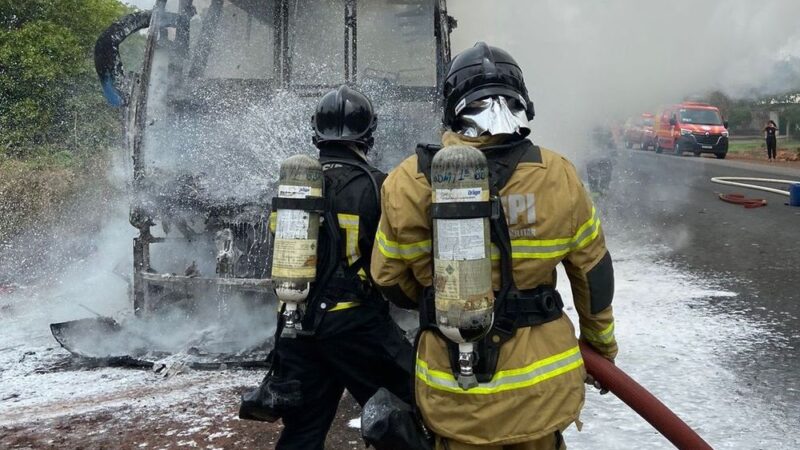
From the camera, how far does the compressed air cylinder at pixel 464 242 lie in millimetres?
1752

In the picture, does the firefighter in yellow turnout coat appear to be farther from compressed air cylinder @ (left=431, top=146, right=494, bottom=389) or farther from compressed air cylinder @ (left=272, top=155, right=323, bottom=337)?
compressed air cylinder @ (left=272, top=155, right=323, bottom=337)

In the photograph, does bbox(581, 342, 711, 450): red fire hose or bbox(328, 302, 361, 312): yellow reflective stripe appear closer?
bbox(581, 342, 711, 450): red fire hose

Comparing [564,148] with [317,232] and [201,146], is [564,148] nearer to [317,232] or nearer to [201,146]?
[201,146]

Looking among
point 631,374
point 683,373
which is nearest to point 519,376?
point 631,374

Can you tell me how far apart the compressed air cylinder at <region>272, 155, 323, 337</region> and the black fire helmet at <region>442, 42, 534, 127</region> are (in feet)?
2.26

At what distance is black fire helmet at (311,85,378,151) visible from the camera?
2.85 metres

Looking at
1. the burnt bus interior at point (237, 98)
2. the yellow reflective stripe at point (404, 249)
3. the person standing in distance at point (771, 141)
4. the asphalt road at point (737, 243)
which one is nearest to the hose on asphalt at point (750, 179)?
the asphalt road at point (737, 243)

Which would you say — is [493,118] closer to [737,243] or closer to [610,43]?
[737,243]

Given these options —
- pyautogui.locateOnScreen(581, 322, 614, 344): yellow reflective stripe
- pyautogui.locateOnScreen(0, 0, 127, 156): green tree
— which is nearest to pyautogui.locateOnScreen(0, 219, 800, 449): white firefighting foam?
pyautogui.locateOnScreen(581, 322, 614, 344): yellow reflective stripe

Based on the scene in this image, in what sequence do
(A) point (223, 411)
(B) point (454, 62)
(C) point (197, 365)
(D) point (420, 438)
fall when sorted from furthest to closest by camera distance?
(C) point (197, 365) < (A) point (223, 411) < (B) point (454, 62) < (D) point (420, 438)

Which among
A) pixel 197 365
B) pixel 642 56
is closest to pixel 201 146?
pixel 197 365

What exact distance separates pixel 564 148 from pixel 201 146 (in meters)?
8.04

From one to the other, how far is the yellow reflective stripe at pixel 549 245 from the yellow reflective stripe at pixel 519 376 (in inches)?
12.0

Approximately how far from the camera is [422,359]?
2012 millimetres
